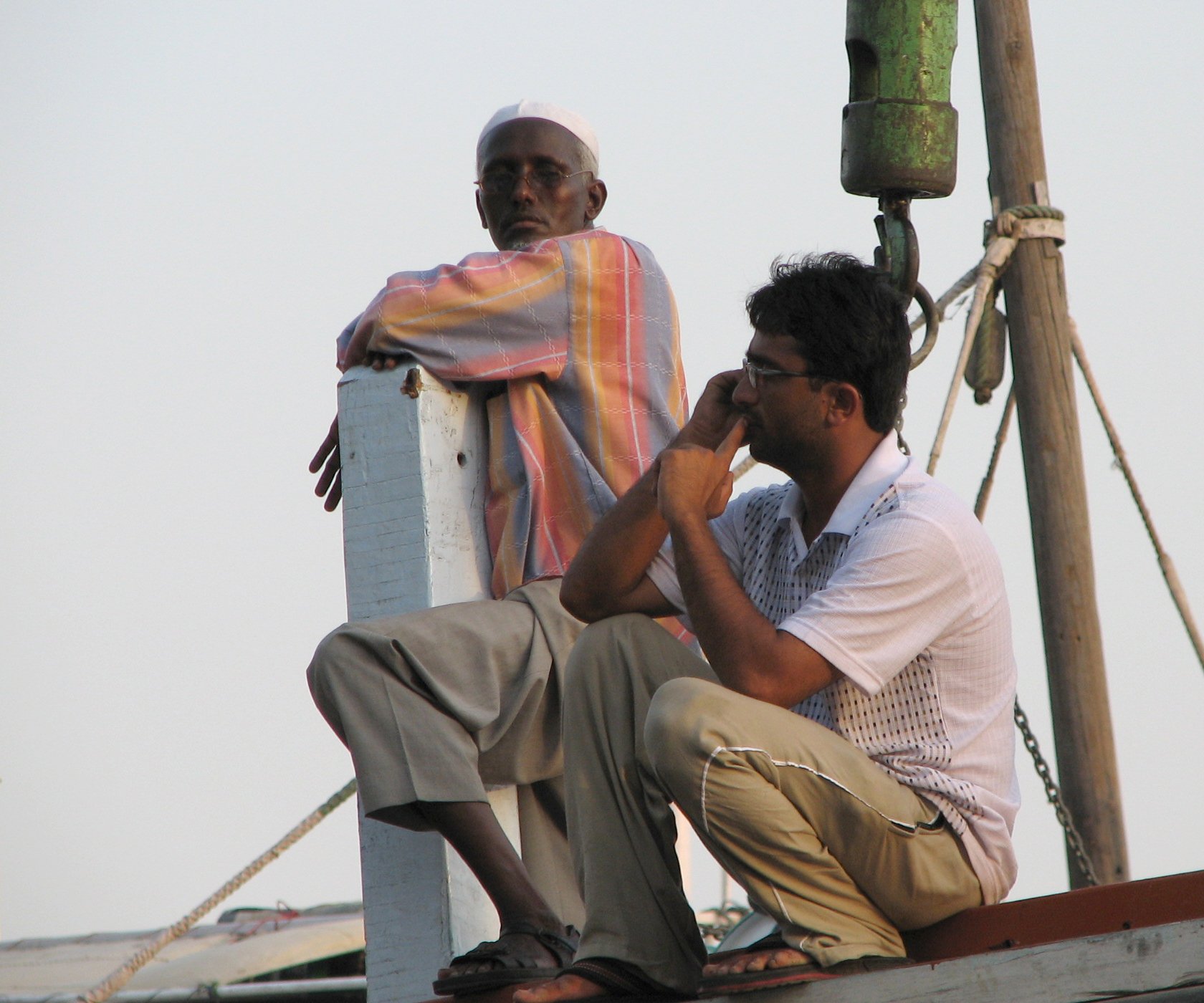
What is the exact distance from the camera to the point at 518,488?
158 inches

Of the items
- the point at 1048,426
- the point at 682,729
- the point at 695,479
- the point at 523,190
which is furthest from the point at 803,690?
the point at 1048,426

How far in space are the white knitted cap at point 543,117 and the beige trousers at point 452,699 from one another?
3.97 ft

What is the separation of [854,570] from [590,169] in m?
1.81

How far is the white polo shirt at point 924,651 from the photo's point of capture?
2.93m

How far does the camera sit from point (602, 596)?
3367 mm

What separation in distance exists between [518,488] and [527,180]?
0.81m

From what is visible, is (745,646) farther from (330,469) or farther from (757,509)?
(330,469)

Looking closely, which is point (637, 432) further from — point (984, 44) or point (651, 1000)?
point (984, 44)

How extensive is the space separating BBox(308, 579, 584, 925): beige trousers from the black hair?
2.80ft

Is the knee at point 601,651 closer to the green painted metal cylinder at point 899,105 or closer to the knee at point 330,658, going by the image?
the knee at point 330,658

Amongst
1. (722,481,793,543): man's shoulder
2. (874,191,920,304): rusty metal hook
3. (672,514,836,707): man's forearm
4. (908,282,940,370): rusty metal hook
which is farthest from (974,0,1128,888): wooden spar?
(672,514,836,707): man's forearm

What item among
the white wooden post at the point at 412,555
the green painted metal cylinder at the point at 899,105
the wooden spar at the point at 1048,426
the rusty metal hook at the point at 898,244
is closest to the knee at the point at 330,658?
the white wooden post at the point at 412,555

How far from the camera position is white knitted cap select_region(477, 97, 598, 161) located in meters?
4.37

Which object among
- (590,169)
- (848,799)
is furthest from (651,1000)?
(590,169)
